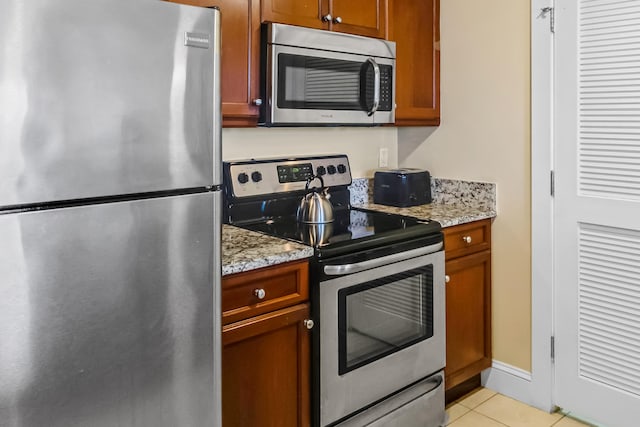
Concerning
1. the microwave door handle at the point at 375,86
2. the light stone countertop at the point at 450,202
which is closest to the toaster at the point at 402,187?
the light stone countertop at the point at 450,202

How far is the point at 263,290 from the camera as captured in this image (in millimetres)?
1672

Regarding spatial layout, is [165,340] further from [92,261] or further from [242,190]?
[242,190]

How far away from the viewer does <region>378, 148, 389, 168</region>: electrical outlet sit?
2922mm

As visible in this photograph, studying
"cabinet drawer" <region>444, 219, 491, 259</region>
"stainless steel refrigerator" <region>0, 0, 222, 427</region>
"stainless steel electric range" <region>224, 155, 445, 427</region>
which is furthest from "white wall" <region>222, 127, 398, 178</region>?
"stainless steel refrigerator" <region>0, 0, 222, 427</region>

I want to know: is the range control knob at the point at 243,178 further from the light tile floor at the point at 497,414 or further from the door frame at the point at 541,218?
the light tile floor at the point at 497,414

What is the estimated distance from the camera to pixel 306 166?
242 centimetres

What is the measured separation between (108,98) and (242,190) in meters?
1.12

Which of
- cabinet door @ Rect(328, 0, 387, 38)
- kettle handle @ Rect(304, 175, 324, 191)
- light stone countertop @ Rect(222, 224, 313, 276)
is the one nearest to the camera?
light stone countertop @ Rect(222, 224, 313, 276)

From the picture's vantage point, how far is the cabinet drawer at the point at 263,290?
5.23 feet

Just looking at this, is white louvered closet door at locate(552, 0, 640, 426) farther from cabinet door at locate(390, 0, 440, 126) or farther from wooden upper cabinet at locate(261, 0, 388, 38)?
wooden upper cabinet at locate(261, 0, 388, 38)

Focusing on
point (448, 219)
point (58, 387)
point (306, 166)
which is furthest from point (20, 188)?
point (448, 219)

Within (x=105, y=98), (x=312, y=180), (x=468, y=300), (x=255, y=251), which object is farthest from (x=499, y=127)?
(x=105, y=98)

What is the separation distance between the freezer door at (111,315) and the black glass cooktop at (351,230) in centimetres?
63

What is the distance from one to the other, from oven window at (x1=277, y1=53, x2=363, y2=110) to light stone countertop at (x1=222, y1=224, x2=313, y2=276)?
0.54m
